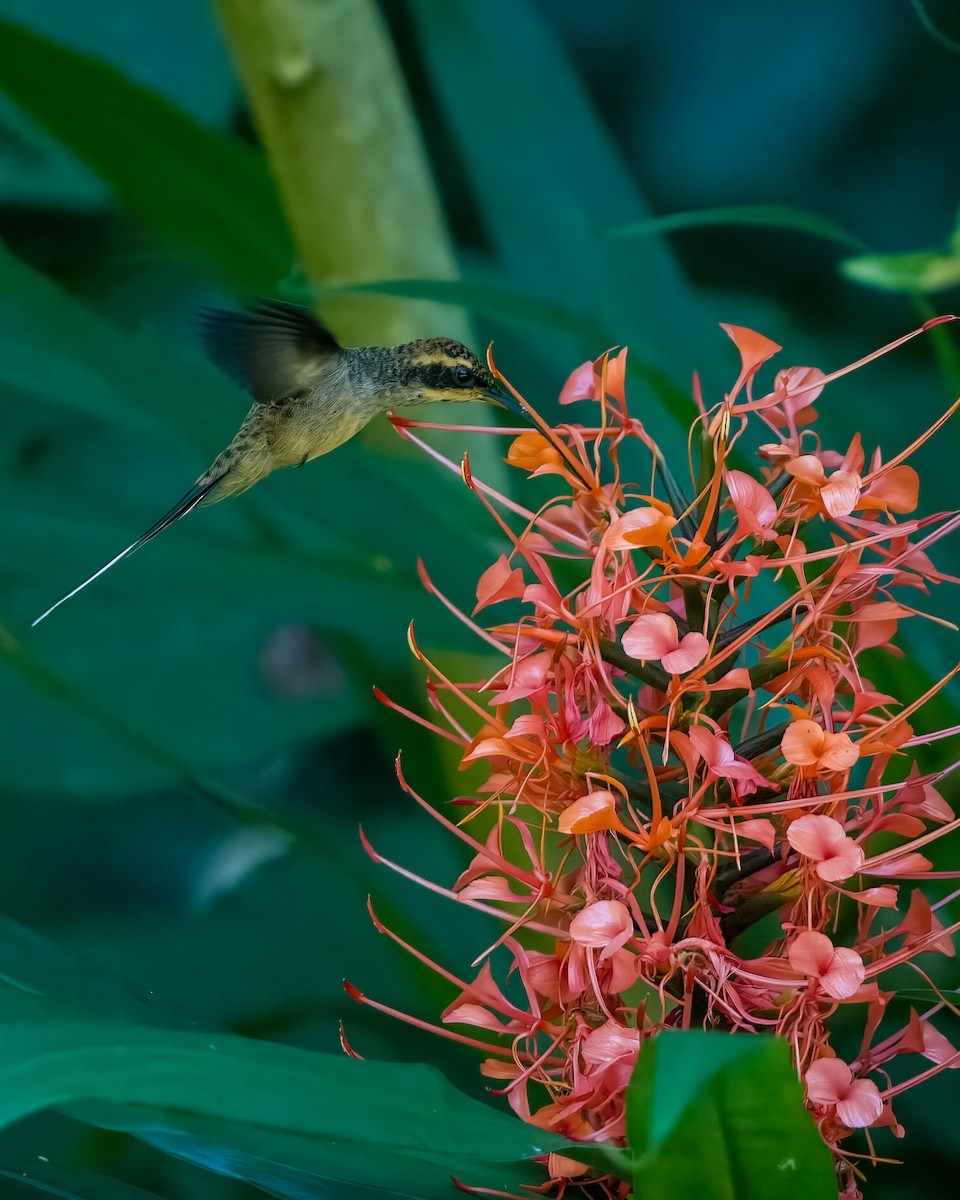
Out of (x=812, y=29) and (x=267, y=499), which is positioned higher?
(x=812, y=29)

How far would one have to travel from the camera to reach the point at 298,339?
37cm

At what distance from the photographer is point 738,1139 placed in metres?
0.21

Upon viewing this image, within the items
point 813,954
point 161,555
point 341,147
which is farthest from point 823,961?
point 341,147

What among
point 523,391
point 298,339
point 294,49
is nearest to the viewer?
point 298,339

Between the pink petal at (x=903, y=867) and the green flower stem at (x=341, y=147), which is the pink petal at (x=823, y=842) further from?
the green flower stem at (x=341, y=147)

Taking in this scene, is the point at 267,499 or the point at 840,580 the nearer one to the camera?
the point at 840,580

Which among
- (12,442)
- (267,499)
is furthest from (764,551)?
(12,442)

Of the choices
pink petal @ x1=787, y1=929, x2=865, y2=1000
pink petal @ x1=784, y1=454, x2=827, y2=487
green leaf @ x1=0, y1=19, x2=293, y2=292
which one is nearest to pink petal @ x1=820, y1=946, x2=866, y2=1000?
pink petal @ x1=787, y1=929, x2=865, y2=1000

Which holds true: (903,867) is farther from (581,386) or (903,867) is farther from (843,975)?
(581,386)

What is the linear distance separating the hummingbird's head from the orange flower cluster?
78 millimetres

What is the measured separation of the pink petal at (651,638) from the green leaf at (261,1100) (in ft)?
0.31

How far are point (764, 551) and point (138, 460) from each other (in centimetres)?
46

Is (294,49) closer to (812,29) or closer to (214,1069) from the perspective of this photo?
(812,29)

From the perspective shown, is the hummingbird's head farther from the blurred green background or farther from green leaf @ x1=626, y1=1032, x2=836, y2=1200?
green leaf @ x1=626, y1=1032, x2=836, y2=1200
